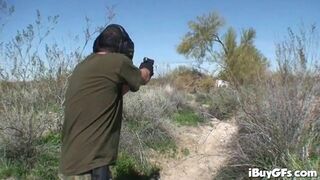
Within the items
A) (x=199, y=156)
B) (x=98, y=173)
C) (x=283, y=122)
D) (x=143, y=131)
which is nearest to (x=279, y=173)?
(x=283, y=122)

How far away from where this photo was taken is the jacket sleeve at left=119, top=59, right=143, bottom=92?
3.35 metres

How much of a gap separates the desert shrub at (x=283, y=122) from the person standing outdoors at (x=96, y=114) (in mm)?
2363

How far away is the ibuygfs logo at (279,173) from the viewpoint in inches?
172

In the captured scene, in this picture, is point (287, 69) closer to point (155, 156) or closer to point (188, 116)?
point (155, 156)

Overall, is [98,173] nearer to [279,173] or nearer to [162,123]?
[279,173]

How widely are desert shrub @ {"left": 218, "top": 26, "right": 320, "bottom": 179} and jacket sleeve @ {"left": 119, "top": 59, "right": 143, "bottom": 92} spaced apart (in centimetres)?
233

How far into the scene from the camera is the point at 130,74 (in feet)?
11.1

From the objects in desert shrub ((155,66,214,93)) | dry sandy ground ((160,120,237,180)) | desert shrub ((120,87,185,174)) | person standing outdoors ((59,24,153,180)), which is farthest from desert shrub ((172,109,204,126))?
person standing outdoors ((59,24,153,180))

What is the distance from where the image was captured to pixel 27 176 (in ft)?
19.4

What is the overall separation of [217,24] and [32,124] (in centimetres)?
1966

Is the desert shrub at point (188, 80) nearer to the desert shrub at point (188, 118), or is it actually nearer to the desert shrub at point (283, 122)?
the desert shrub at point (188, 118)

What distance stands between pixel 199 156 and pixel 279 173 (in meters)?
2.75

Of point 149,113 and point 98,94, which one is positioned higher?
point 149,113

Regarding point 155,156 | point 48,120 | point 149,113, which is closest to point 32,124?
point 48,120
